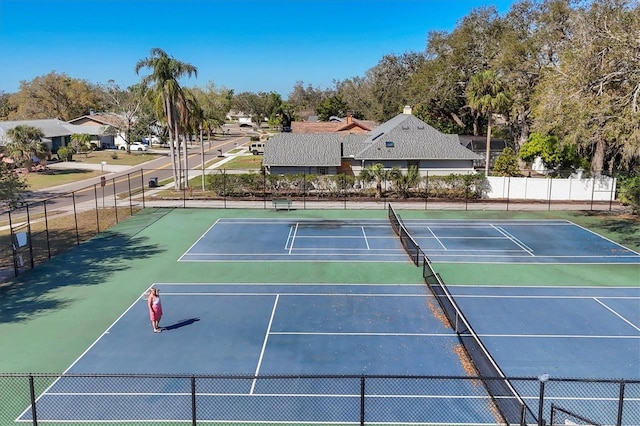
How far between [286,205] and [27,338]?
20835 mm

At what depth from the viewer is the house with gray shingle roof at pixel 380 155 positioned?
132 ft

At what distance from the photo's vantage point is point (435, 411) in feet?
38.0

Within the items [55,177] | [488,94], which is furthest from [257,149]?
[488,94]

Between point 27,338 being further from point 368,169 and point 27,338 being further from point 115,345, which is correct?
point 368,169

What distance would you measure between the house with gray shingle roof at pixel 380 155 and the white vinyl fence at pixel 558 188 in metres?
4.52

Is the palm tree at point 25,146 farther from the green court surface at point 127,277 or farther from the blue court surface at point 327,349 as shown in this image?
the blue court surface at point 327,349

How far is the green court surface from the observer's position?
15.0 meters

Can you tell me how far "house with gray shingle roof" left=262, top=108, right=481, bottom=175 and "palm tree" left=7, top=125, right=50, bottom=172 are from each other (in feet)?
80.6

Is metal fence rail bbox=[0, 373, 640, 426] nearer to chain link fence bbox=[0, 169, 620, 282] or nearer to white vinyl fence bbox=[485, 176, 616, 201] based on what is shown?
chain link fence bbox=[0, 169, 620, 282]

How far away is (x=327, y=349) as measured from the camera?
1448 cm

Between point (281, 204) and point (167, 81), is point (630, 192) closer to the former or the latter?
point (281, 204)

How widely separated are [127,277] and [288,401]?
11.1m

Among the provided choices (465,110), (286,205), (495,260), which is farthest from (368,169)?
(465,110)

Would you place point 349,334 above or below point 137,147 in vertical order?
below
